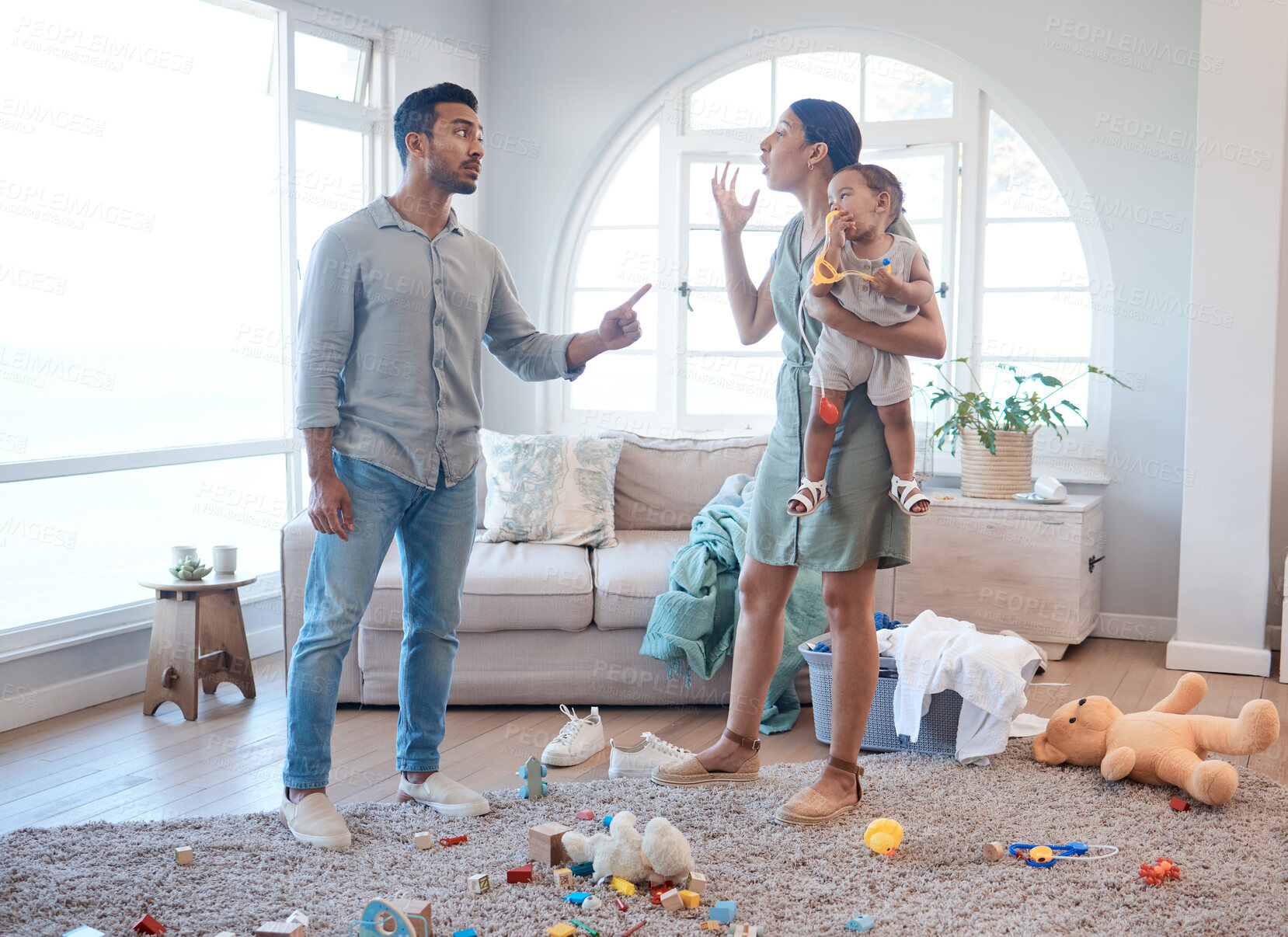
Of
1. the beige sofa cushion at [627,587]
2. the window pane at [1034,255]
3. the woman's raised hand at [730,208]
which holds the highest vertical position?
the window pane at [1034,255]

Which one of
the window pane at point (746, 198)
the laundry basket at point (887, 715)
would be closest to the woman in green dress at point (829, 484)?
the laundry basket at point (887, 715)

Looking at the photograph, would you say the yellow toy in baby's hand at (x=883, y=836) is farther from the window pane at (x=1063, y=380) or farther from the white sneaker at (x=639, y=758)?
the window pane at (x=1063, y=380)

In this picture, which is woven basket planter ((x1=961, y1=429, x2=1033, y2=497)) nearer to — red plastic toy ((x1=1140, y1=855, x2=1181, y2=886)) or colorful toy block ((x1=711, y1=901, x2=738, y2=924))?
red plastic toy ((x1=1140, y1=855, x2=1181, y2=886))

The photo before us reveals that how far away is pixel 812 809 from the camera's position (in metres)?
2.29

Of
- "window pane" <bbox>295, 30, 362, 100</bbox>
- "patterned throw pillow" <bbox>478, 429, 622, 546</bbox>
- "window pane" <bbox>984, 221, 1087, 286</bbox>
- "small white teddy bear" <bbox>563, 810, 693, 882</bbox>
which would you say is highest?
"window pane" <bbox>295, 30, 362, 100</bbox>

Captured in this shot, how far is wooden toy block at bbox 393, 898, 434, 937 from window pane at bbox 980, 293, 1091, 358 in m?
3.31

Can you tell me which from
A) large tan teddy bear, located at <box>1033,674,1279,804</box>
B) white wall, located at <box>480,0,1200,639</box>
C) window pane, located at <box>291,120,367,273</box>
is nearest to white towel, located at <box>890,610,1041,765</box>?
large tan teddy bear, located at <box>1033,674,1279,804</box>

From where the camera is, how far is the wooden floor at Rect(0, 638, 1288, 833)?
2527mm

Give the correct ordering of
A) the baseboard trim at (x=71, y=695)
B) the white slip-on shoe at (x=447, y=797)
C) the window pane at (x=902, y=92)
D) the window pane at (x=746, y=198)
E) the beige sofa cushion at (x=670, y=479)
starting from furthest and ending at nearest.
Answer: the window pane at (x=746, y=198), the window pane at (x=902, y=92), the beige sofa cushion at (x=670, y=479), the baseboard trim at (x=71, y=695), the white slip-on shoe at (x=447, y=797)

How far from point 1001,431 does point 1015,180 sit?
1049mm

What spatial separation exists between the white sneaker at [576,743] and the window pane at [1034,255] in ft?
8.33

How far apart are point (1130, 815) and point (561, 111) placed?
3.65 metres

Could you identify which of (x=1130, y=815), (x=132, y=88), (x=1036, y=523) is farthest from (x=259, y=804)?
(x=1036, y=523)

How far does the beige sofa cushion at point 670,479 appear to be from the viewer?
390cm
